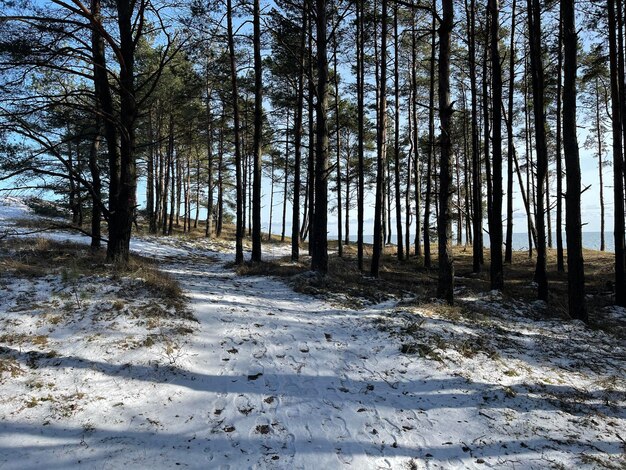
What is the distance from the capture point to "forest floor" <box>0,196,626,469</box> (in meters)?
3.73

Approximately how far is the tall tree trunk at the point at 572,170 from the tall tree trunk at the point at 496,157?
2.21 m

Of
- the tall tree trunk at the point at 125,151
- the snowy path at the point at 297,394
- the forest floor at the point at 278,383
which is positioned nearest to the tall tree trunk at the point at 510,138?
the forest floor at the point at 278,383

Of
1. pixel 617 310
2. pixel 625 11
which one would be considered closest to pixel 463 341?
pixel 617 310

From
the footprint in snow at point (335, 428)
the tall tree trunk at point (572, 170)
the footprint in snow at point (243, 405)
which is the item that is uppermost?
the tall tree trunk at point (572, 170)

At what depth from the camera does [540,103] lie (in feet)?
37.7

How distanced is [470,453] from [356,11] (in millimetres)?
14372

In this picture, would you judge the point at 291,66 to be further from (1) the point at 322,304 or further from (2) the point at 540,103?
(1) the point at 322,304

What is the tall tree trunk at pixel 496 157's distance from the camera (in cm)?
1095

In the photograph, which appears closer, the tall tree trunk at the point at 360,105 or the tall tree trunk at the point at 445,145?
the tall tree trunk at the point at 445,145

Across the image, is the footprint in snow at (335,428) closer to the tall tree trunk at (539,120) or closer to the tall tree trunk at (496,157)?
the tall tree trunk at (496,157)

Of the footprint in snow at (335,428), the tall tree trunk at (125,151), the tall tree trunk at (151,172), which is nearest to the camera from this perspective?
the footprint in snow at (335,428)

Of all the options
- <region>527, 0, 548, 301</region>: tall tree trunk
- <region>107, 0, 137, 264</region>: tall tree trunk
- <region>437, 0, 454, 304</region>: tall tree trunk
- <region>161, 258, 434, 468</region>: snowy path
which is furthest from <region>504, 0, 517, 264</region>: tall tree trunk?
<region>107, 0, 137, 264</region>: tall tree trunk

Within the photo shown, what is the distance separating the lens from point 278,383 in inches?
193

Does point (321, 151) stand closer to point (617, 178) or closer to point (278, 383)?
point (278, 383)
